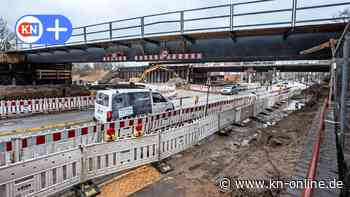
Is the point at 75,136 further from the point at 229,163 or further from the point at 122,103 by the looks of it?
the point at 229,163

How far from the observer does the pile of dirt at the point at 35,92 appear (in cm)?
1739

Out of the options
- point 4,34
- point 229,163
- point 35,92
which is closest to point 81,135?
point 229,163

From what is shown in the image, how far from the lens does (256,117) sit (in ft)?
47.1

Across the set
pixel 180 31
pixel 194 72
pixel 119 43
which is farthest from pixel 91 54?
pixel 194 72

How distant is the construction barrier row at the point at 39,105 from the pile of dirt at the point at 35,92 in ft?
11.1

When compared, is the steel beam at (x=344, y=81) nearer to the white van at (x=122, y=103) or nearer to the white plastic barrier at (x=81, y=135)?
the white plastic barrier at (x=81, y=135)

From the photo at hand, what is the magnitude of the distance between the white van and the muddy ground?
12.4 feet

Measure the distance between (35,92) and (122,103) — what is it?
13316 mm

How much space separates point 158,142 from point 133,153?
0.85 m

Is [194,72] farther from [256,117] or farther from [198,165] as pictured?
[198,165]

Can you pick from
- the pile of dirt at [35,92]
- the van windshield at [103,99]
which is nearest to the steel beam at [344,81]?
the van windshield at [103,99]

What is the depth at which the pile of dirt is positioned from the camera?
17391 millimetres

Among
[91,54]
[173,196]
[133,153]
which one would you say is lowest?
[173,196]

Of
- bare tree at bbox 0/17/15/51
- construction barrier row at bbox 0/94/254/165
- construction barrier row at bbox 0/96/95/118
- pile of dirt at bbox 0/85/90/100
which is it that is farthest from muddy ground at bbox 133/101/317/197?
bare tree at bbox 0/17/15/51
